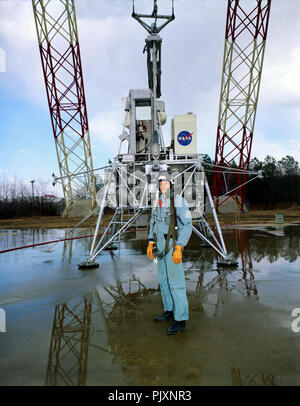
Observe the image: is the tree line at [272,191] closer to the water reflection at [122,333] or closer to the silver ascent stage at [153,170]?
the silver ascent stage at [153,170]

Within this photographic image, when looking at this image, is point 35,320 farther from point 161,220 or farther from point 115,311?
point 161,220

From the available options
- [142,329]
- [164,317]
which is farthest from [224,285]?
[142,329]

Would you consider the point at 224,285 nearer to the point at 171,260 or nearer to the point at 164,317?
the point at 164,317

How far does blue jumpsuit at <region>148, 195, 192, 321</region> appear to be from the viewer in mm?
3396

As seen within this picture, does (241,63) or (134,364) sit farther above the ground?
(241,63)

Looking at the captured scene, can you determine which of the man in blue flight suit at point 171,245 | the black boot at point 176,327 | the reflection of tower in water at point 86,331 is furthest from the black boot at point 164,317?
the reflection of tower in water at point 86,331

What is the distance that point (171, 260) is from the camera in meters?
3.49

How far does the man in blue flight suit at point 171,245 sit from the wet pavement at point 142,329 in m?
0.25

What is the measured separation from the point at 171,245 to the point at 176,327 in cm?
102

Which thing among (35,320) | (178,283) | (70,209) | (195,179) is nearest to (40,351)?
(35,320)

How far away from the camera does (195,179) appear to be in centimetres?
793

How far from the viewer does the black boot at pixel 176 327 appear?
10.7 ft

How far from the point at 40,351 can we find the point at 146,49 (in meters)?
7.70

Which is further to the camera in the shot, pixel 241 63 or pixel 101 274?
pixel 241 63
